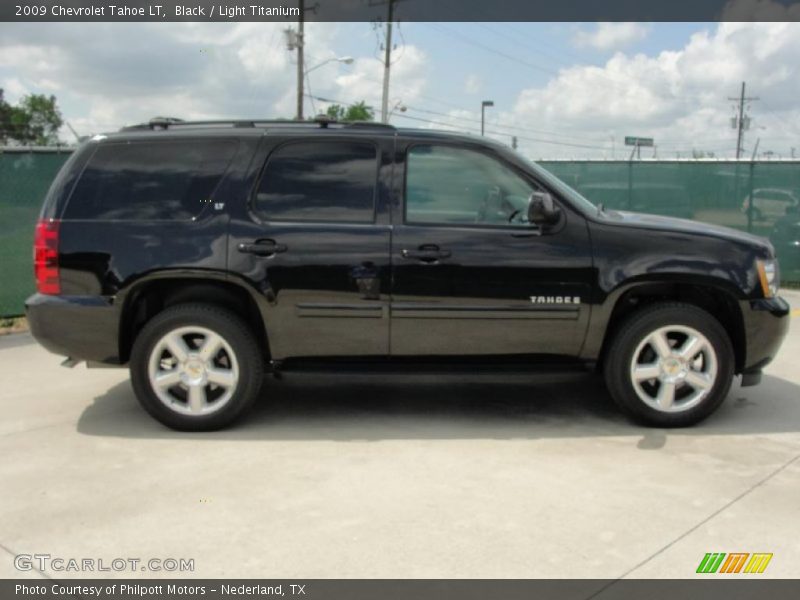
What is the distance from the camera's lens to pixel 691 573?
10.5ft

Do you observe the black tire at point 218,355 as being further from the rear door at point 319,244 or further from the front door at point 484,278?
the front door at point 484,278

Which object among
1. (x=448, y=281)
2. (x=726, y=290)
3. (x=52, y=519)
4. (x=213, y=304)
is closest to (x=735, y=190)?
(x=726, y=290)

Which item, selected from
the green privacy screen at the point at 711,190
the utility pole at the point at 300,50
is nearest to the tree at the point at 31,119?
the utility pole at the point at 300,50

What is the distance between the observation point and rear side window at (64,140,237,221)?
488cm

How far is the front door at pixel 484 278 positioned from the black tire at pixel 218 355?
0.92m

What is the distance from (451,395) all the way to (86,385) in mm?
2843

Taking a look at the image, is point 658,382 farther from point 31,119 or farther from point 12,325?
point 31,119

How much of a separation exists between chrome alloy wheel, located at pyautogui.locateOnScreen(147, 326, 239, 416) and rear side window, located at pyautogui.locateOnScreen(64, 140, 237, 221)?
2.45 ft

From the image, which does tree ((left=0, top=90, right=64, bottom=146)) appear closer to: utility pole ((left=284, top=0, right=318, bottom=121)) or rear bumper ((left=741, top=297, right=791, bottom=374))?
utility pole ((left=284, top=0, right=318, bottom=121))

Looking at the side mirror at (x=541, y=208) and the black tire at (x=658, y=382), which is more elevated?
the side mirror at (x=541, y=208)

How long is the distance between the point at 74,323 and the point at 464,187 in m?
2.55

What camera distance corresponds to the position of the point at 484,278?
488 centimetres

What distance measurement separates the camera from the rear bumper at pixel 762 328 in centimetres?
496

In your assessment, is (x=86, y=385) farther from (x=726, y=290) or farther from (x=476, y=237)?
(x=726, y=290)
